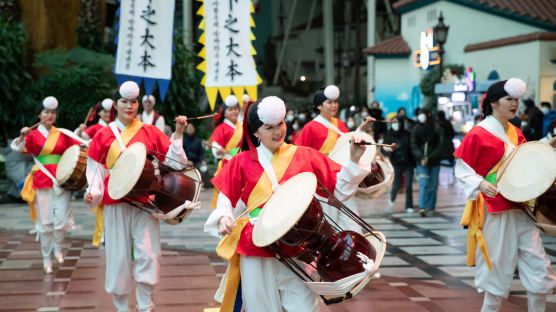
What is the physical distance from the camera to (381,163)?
22.2 ft

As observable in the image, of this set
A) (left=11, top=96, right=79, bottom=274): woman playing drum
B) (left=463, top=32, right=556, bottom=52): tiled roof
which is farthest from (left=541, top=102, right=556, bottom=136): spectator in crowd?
(left=11, top=96, right=79, bottom=274): woman playing drum

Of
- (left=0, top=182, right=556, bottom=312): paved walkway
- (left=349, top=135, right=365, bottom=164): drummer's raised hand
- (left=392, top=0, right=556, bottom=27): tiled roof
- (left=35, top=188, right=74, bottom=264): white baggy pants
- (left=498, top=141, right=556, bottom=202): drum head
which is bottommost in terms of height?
(left=0, top=182, right=556, bottom=312): paved walkway

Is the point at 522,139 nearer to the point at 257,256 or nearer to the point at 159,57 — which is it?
the point at 257,256

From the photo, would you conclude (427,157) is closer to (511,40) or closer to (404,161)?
(404,161)

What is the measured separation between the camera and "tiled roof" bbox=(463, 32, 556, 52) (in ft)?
66.9

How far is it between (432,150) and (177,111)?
27.2 feet

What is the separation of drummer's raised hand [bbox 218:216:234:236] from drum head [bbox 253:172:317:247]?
212mm

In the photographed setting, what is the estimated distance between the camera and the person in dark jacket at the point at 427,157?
12.5 metres

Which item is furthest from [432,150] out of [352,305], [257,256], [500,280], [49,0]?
[49,0]

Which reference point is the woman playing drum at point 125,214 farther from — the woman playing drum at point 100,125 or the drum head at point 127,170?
the woman playing drum at point 100,125

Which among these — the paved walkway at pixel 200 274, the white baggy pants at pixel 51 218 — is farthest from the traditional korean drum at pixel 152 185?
the white baggy pants at pixel 51 218

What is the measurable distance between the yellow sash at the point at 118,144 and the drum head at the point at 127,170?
0.17 metres

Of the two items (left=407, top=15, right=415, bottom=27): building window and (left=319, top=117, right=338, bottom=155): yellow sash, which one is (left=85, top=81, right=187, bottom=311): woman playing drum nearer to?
(left=319, top=117, right=338, bottom=155): yellow sash

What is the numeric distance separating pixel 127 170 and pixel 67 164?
96.4 inches
